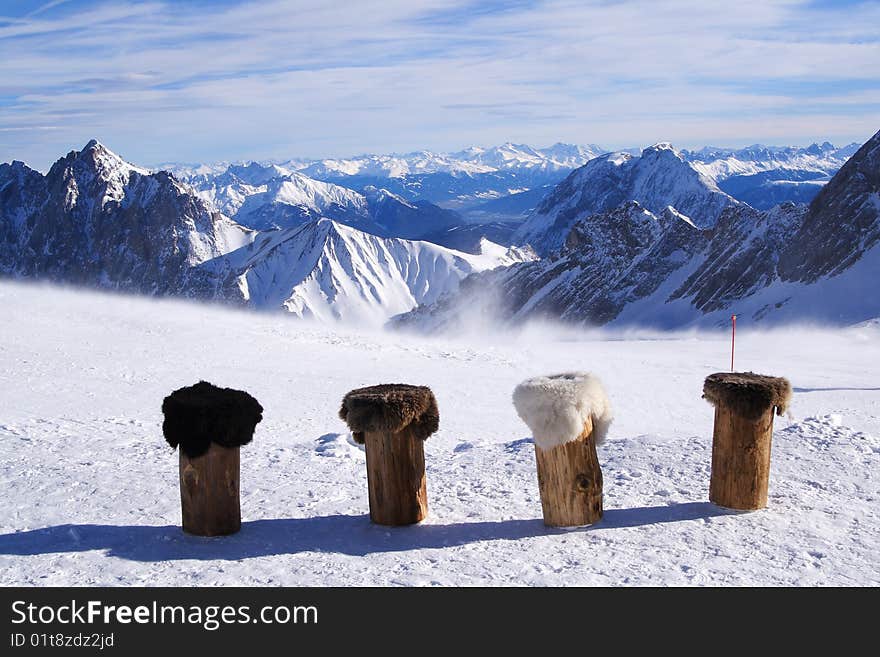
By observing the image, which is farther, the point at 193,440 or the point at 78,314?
the point at 78,314

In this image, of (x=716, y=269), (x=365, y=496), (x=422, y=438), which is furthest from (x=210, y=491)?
(x=716, y=269)

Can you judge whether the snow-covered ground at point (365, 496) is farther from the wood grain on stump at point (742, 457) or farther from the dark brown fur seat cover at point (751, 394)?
the dark brown fur seat cover at point (751, 394)

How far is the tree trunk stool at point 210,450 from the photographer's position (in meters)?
7.48

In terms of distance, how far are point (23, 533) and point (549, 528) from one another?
4844 mm

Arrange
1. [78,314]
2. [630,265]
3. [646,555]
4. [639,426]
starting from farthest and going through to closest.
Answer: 1. [630,265]
2. [78,314]
3. [639,426]
4. [646,555]

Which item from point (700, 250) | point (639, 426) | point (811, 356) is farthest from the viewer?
point (700, 250)

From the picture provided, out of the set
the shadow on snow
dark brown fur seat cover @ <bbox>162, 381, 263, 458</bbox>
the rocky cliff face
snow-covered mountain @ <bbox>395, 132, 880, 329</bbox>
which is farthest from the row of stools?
the rocky cliff face

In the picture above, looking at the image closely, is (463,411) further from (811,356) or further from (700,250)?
(700,250)

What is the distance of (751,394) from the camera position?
7840 mm

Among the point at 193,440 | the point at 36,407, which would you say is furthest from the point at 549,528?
the point at 36,407

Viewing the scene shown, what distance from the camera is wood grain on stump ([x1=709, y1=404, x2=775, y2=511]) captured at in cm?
795

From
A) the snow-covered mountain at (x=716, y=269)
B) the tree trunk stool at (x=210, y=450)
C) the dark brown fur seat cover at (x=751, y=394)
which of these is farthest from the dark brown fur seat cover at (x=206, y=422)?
the snow-covered mountain at (x=716, y=269)

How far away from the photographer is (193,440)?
24.5 ft

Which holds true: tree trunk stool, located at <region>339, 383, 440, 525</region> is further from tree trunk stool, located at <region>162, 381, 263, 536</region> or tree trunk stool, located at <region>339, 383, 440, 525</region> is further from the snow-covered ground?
tree trunk stool, located at <region>162, 381, 263, 536</region>
